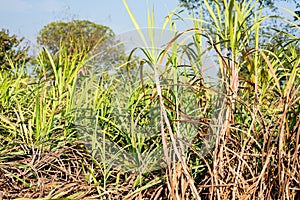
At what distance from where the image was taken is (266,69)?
1.44m

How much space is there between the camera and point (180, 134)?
51.8 inches

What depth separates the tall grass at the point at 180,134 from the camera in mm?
1209

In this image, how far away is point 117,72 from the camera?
1780 millimetres

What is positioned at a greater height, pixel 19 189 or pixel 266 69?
pixel 266 69

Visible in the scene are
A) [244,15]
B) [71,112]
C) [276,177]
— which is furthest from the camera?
[71,112]

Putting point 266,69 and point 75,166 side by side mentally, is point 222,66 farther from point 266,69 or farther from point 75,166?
point 75,166

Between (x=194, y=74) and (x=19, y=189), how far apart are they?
66 cm

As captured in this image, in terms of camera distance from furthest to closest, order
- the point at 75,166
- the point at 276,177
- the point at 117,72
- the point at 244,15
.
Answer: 1. the point at 117,72
2. the point at 75,166
3. the point at 244,15
4. the point at 276,177

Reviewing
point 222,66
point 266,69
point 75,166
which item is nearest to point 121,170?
point 75,166

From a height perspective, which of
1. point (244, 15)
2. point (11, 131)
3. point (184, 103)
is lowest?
point (11, 131)

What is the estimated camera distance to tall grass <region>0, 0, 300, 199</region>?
121 cm

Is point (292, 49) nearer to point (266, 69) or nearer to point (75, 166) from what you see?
point (266, 69)

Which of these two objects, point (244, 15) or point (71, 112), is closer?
point (244, 15)

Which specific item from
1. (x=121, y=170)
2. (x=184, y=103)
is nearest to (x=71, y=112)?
(x=121, y=170)
